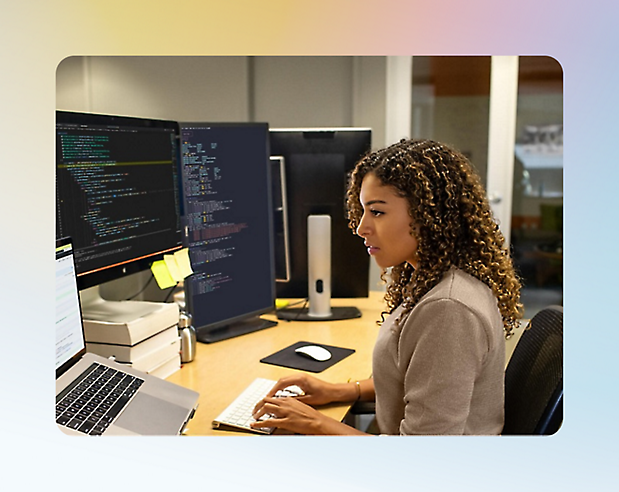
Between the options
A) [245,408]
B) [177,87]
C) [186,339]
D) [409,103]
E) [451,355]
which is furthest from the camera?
[177,87]

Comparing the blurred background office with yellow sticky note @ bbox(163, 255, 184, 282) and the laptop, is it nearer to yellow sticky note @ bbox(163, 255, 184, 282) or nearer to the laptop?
yellow sticky note @ bbox(163, 255, 184, 282)

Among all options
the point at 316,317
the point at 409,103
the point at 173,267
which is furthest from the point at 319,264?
the point at 409,103

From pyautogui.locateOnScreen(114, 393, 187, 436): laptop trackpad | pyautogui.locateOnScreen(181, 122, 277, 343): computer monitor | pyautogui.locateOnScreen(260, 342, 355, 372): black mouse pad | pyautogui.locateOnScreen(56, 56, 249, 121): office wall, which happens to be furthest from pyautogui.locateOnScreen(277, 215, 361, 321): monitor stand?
pyautogui.locateOnScreen(56, 56, 249, 121): office wall

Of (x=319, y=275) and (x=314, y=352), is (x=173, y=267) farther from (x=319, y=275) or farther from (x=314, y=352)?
(x=319, y=275)

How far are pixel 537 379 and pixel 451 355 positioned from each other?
0.28m

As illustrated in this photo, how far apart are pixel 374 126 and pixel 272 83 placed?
601 mm

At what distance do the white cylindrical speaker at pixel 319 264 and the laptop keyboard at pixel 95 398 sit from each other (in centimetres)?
87

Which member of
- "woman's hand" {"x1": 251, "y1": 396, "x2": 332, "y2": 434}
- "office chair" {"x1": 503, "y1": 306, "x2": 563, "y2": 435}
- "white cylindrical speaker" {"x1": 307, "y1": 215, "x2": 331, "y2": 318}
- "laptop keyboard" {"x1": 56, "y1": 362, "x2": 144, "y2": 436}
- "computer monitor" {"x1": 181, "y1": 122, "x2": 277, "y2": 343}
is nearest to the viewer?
"laptop keyboard" {"x1": 56, "y1": 362, "x2": 144, "y2": 436}

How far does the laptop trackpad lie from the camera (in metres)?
1.02

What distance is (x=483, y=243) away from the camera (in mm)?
1136

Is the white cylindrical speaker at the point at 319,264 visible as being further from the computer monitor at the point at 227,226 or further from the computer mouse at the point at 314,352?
the computer mouse at the point at 314,352

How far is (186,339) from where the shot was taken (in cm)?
153

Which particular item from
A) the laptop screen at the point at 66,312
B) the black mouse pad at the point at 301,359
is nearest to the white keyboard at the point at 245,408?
the black mouse pad at the point at 301,359
